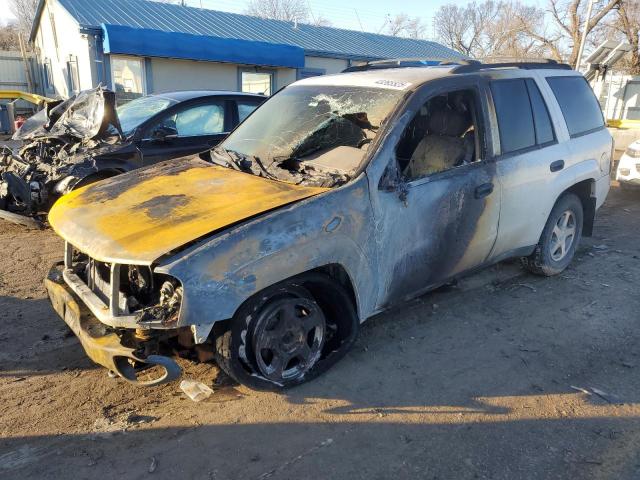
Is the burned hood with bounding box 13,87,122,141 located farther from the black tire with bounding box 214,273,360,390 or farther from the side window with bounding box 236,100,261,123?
the black tire with bounding box 214,273,360,390

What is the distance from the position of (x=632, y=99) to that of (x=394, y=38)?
41.3ft

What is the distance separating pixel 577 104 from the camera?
495cm

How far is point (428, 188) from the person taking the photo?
355 centimetres

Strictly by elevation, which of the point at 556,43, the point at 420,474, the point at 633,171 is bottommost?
the point at 420,474

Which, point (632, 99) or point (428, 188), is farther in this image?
point (632, 99)

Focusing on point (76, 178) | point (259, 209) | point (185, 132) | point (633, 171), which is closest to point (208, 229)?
point (259, 209)

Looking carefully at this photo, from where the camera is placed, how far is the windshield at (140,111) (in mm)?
6785

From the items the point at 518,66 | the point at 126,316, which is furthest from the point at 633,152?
the point at 126,316

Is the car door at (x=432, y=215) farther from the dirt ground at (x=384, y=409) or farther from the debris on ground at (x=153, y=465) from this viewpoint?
the debris on ground at (x=153, y=465)

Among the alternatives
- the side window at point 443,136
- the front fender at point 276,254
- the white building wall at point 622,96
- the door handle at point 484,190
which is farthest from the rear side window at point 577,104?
the white building wall at point 622,96

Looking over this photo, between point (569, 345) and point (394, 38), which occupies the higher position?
point (394, 38)

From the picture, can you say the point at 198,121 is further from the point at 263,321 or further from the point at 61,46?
the point at 61,46

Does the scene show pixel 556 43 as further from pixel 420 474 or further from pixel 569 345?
pixel 420 474

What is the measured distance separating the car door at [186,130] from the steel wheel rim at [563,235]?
13.8 feet
